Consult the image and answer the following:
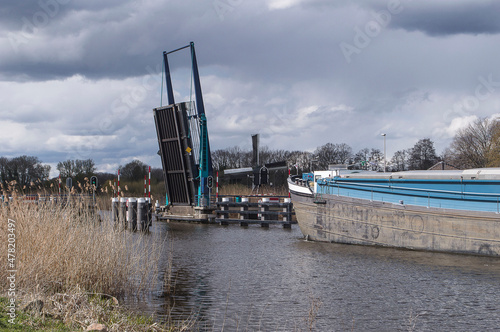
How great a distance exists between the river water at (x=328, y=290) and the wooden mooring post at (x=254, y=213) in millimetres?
6471

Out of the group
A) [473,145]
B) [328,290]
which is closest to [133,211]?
[328,290]

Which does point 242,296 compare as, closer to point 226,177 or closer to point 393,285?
point 393,285

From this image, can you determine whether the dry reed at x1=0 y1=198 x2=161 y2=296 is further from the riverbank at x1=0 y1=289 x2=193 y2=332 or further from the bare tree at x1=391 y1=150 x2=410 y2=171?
the bare tree at x1=391 y1=150 x2=410 y2=171

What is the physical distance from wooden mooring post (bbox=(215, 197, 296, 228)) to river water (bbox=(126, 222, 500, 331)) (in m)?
6.47

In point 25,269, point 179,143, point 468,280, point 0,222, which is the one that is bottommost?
point 468,280

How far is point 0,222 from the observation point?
21.9 ft

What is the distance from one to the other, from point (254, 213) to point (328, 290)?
12.4m

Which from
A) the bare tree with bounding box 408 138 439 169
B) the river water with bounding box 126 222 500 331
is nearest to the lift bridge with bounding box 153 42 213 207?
the river water with bounding box 126 222 500 331

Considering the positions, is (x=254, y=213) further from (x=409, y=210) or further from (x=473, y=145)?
(x=473, y=145)

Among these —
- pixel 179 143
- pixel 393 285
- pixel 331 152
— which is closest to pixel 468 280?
pixel 393 285

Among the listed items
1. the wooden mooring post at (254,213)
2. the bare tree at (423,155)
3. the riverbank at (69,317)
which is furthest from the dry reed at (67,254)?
the bare tree at (423,155)

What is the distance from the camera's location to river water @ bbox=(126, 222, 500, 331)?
249 inches

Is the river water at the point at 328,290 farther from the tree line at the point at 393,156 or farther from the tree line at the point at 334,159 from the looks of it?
the tree line at the point at 393,156

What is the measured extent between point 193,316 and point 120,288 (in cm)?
126
